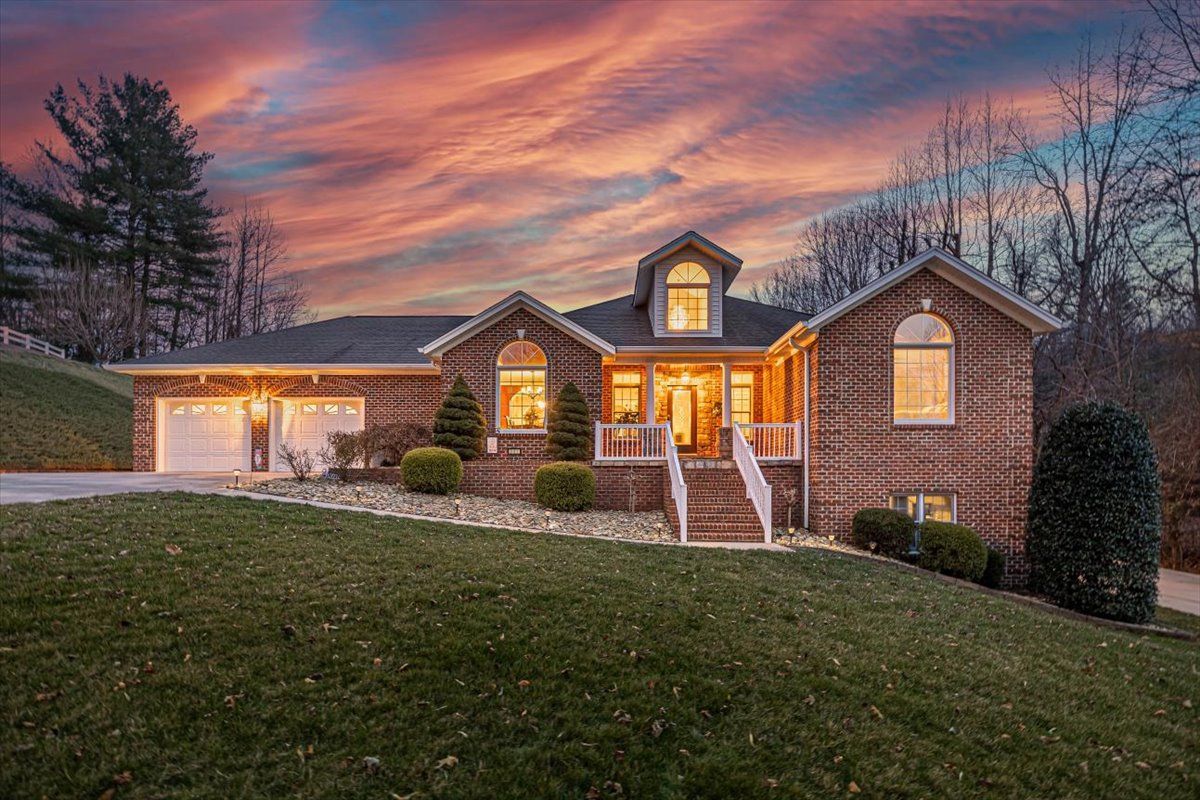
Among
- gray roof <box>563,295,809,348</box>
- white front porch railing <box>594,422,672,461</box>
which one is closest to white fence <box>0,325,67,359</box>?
gray roof <box>563,295,809,348</box>

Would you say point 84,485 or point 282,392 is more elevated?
point 282,392

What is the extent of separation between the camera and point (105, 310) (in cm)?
2970

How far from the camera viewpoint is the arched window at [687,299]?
1612cm

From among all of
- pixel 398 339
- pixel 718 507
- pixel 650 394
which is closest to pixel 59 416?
pixel 398 339

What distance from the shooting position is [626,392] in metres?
16.9

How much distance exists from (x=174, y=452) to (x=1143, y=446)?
22063 mm

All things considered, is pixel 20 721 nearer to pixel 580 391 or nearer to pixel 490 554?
pixel 490 554

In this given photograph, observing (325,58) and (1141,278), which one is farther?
(1141,278)

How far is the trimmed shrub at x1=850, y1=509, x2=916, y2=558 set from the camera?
36.7 feet

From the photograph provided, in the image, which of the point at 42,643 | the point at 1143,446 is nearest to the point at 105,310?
the point at 42,643

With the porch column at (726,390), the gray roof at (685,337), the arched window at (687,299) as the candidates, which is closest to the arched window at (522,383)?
the gray roof at (685,337)

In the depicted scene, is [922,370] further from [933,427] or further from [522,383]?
[522,383]

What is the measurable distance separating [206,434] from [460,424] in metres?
8.67

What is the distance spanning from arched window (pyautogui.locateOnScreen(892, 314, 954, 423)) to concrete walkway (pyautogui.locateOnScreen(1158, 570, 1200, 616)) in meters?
5.25
